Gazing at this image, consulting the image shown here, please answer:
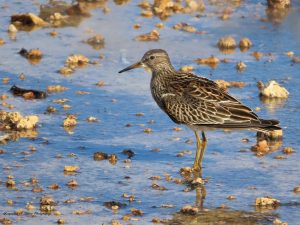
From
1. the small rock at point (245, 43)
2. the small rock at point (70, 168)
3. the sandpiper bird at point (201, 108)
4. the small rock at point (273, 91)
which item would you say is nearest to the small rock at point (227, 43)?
the small rock at point (245, 43)

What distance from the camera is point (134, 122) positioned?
11703 millimetres

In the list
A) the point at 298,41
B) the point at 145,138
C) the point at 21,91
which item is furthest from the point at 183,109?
the point at 298,41

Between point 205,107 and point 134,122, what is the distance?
1.38m

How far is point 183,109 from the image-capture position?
419 inches

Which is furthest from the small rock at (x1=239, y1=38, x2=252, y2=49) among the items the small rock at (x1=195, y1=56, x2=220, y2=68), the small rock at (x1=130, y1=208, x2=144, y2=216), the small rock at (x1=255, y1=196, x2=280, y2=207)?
the small rock at (x1=130, y1=208, x2=144, y2=216)

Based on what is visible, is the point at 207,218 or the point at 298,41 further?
the point at 298,41

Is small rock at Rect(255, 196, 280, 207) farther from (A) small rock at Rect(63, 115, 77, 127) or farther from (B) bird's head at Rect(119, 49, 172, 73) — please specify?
(A) small rock at Rect(63, 115, 77, 127)

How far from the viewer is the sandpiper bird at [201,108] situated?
10375 millimetres

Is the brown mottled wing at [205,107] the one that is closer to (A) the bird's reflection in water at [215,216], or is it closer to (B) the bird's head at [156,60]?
(B) the bird's head at [156,60]

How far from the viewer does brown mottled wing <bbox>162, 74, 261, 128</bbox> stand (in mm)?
10430

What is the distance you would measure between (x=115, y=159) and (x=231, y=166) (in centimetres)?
124

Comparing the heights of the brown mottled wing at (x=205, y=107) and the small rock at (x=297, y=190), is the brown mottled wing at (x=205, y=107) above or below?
above

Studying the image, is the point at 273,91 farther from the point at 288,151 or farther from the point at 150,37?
the point at 150,37

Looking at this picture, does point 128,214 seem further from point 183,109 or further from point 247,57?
point 247,57
